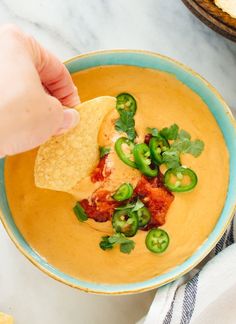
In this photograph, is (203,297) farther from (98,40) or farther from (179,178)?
(98,40)

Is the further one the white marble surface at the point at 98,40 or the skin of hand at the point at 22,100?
the white marble surface at the point at 98,40

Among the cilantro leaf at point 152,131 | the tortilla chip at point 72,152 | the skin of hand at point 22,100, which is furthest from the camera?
the cilantro leaf at point 152,131

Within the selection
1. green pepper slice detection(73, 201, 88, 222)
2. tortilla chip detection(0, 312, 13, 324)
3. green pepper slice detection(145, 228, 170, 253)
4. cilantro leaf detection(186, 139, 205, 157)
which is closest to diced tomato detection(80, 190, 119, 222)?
green pepper slice detection(73, 201, 88, 222)

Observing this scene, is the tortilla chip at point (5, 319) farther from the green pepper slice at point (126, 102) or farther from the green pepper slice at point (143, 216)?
the green pepper slice at point (126, 102)

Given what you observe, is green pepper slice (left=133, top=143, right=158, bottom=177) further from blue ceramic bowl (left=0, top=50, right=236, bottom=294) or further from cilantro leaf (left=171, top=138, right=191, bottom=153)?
blue ceramic bowl (left=0, top=50, right=236, bottom=294)

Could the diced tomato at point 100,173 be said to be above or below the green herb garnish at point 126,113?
below

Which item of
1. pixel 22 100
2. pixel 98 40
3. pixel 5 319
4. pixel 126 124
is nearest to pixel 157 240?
pixel 126 124

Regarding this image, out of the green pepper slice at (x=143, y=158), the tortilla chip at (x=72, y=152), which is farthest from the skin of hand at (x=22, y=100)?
the green pepper slice at (x=143, y=158)

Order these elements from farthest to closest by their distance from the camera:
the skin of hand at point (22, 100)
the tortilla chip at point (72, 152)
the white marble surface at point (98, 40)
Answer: the white marble surface at point (98, 40) < the tortilla chip at point (72, 152) < the skin of hand at point (22, 100)

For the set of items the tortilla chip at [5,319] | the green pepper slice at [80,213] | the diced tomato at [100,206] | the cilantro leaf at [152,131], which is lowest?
the tortilla chip at [5,319]
